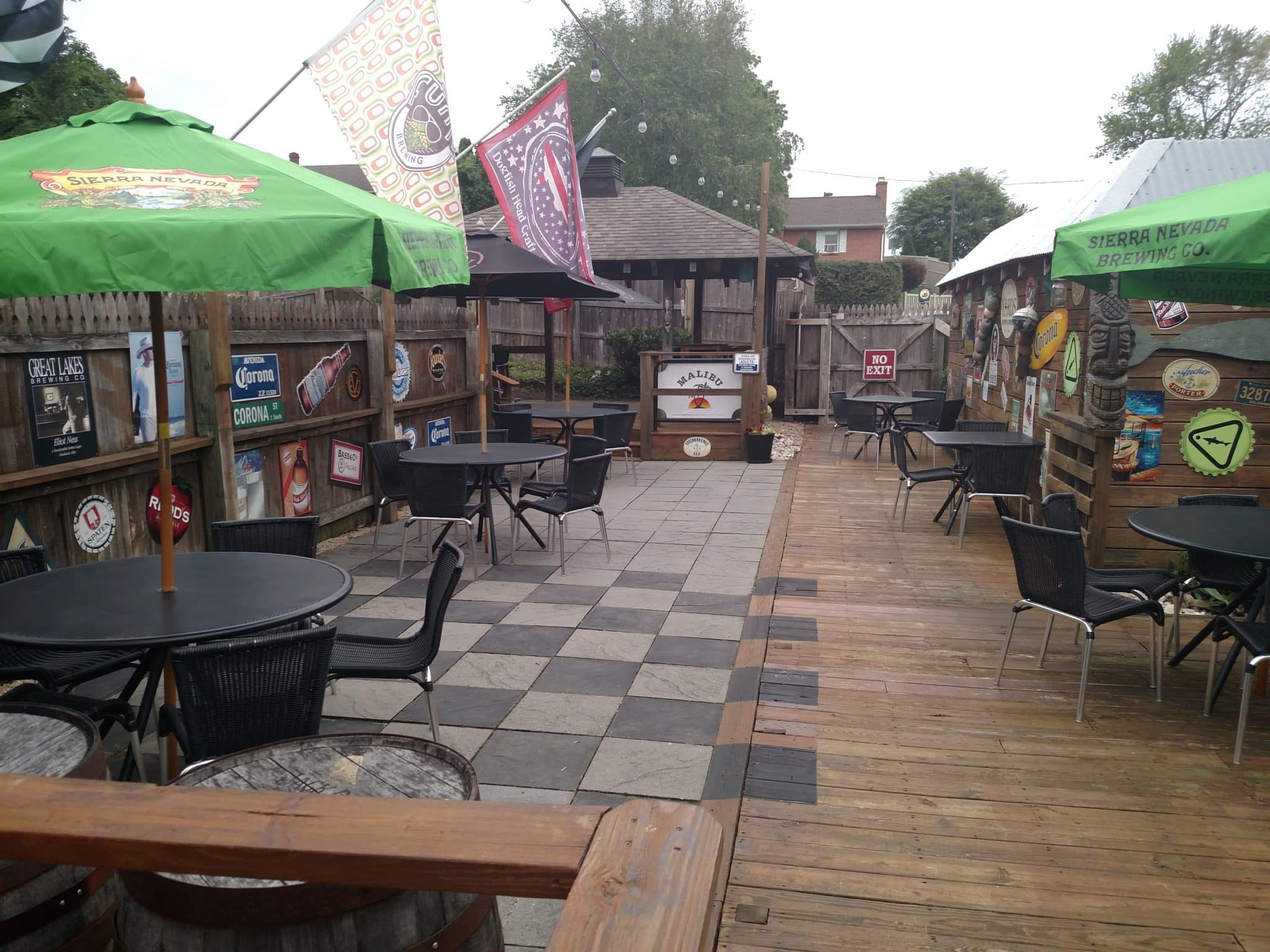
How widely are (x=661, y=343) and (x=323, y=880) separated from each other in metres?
15.0

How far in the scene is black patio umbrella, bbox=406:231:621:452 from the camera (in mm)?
6996

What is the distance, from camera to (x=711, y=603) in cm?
599

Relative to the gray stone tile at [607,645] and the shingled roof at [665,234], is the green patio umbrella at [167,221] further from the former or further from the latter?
the shingled roof at [665,234]

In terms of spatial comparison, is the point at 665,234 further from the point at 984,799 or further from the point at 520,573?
the point at 984,799

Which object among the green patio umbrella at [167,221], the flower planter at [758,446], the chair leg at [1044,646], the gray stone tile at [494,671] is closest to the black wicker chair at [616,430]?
the flower planter at [758,446]

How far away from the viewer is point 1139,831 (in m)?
3.21

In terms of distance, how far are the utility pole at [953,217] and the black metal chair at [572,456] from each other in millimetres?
37957

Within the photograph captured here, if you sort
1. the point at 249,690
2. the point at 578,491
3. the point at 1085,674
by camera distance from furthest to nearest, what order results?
the point at 578,491 < the point at 1085,674 < the point at 249,690

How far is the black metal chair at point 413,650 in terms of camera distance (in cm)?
353

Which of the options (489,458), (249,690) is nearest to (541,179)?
(489,458)

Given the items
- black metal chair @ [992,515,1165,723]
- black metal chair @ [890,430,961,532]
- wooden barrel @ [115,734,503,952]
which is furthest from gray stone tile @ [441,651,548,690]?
black metal chair @ [890,430,961,532]

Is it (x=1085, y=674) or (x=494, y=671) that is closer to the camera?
(x=1085, y=674)

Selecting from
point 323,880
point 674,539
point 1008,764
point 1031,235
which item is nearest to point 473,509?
point 674,539

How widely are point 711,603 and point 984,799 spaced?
270 centimetres
